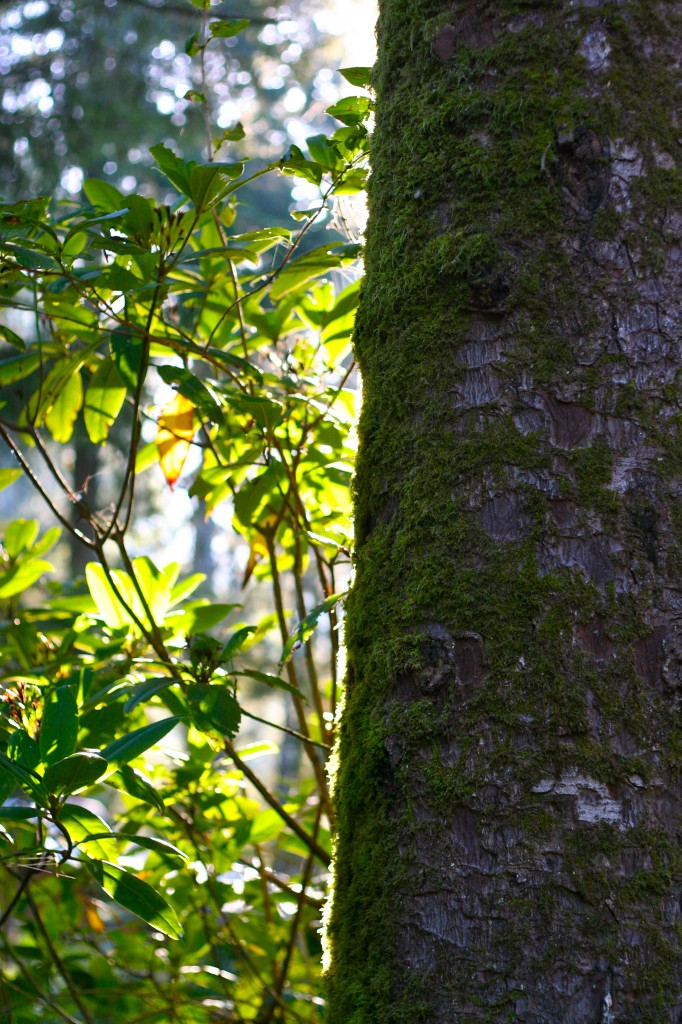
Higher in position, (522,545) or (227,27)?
(227,27)

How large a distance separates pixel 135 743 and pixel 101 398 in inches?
33.0

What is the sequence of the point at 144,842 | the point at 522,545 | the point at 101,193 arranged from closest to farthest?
the point at 522,545
the point at 144,842
the point at 101,193

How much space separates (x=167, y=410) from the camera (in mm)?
1723

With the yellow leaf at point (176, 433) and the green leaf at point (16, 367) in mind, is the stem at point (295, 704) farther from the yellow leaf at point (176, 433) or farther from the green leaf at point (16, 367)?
the green leaf at point (16, 367)

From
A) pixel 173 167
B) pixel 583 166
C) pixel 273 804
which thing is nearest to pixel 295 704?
pixel 273 804

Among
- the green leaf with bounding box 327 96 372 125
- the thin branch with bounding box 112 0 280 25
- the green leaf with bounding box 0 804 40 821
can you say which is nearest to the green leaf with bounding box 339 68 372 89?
the green leaf with bounding box 327 96 372 125

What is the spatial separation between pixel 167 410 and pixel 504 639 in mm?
1074

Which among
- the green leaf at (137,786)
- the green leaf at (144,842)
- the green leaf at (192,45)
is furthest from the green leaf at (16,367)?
the green leaf at (144,842)

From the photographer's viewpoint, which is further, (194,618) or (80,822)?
(194,618)

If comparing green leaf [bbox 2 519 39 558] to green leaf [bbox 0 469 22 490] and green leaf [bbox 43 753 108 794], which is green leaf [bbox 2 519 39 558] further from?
green leaf [bbox 43 753 108 794]

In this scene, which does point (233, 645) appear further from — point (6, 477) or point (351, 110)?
point (351, 110)

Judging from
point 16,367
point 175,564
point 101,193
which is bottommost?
point 175,564

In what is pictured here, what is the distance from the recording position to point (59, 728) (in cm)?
110

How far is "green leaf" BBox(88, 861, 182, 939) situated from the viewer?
1101 millimetres
